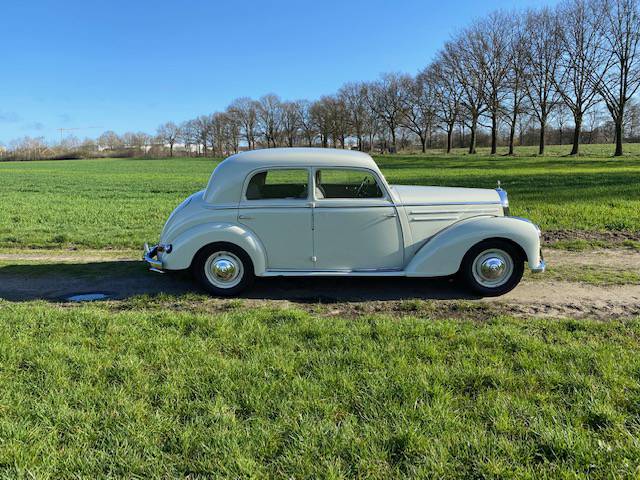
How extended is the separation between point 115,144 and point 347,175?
120443mm

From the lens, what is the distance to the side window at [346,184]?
225 inches

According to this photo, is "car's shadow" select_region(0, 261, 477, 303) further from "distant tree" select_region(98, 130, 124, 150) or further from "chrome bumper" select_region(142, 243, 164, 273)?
"distant tree" select_region(98, 130, 124, 150)

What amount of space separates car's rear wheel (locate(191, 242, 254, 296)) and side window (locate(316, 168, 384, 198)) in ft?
4.29

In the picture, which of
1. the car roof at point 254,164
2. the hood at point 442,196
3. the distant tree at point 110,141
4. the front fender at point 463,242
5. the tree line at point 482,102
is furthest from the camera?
the distant tree at point 110,141

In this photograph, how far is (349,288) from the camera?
6066 millimetres

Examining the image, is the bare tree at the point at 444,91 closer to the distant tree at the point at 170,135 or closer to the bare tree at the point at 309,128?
the bare tree at the point at 309,128

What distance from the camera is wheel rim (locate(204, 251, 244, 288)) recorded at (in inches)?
223

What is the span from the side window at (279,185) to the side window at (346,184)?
0.21 m

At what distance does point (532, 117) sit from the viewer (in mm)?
48000

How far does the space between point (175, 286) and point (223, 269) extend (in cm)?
99

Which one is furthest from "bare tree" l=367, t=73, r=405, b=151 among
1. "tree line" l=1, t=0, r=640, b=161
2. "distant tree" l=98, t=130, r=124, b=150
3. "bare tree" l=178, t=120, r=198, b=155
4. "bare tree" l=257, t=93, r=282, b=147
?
"distant tree" l=98, t=130, r=124, b=150

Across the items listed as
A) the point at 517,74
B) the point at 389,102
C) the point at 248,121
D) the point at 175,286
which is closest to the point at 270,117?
the point at 248,121

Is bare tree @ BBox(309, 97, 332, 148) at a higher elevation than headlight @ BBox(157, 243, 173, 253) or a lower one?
higher

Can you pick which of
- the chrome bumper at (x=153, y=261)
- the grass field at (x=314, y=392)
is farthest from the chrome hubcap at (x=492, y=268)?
the chrome bumper at (x=153, y=261)
